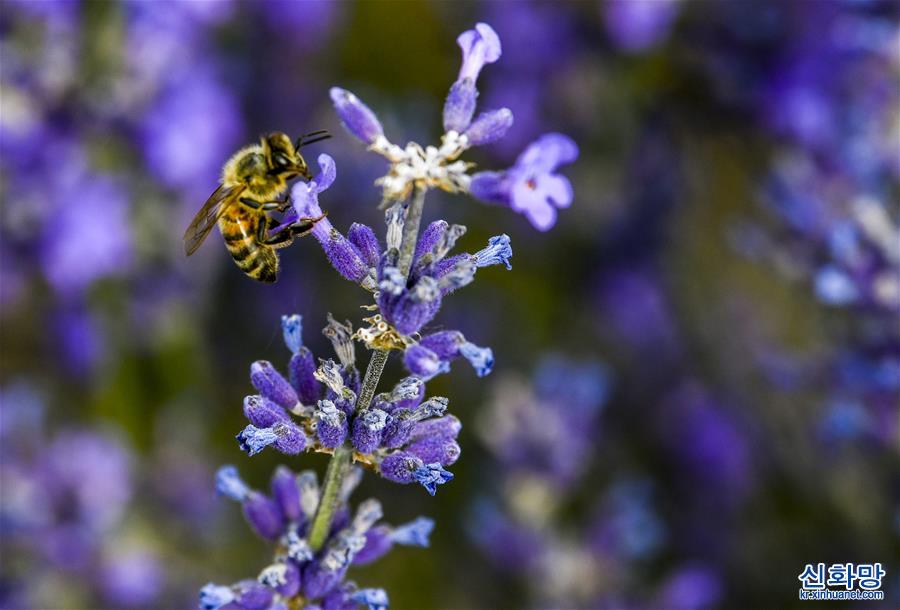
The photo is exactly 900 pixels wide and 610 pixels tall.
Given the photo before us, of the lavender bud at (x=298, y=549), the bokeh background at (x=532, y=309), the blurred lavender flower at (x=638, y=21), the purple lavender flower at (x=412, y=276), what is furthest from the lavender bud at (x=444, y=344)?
the blurred lavender flower at (x=638, y=21)

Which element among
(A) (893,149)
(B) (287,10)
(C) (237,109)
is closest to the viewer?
(A) (893,149)

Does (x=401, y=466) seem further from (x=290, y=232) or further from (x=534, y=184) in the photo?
(x=290, y=232)

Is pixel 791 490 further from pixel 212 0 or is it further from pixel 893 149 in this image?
pixel 212 0

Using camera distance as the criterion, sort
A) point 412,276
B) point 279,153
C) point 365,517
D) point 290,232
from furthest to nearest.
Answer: point 279,153 → point 290,232 → point 365,517 → point 412,276

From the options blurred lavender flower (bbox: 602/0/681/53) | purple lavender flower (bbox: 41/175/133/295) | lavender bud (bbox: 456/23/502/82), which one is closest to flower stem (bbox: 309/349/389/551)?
lavender bud (bbox: 456/23/502/82)

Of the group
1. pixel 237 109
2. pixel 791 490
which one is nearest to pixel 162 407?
pixel 237 109

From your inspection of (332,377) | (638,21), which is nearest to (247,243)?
(332,377)
